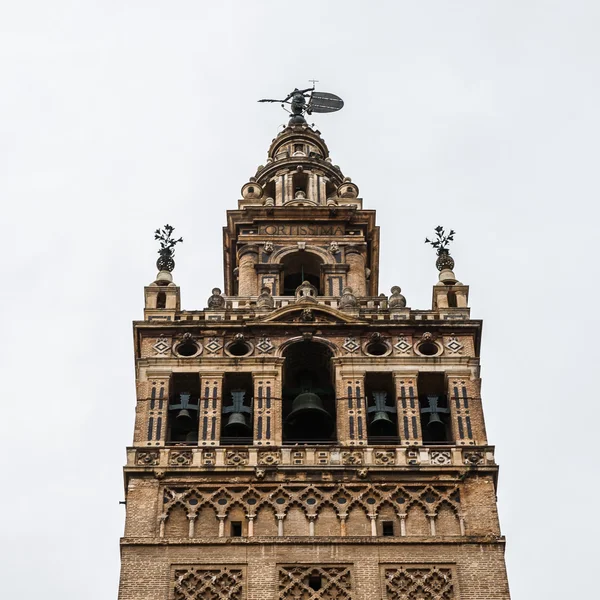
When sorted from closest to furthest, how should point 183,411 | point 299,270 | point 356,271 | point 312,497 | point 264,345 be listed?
point 312,497
point 183,411
point 264,345
point 356,271
point 299,270

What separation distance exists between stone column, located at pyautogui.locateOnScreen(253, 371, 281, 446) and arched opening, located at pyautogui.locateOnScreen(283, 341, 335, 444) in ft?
2.24

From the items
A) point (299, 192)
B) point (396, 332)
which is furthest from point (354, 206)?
point (396, 332)

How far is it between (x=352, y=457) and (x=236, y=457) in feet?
8.68

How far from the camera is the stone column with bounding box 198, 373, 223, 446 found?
1682 inches

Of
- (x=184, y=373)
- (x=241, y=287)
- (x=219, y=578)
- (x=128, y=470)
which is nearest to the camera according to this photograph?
(x=219, y=578)

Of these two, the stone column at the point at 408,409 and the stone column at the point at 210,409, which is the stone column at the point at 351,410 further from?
the stone column at the point at 210,409

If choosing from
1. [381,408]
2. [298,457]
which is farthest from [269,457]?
[381,408]

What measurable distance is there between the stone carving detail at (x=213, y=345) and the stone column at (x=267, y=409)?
1.39 metres

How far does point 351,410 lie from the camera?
43.6m

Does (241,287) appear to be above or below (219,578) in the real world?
above

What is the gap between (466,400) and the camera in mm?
43812

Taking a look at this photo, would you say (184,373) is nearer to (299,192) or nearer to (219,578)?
(219,578)

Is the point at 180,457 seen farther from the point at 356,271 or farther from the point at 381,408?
the point at 356,271

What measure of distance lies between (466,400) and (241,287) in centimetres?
967
